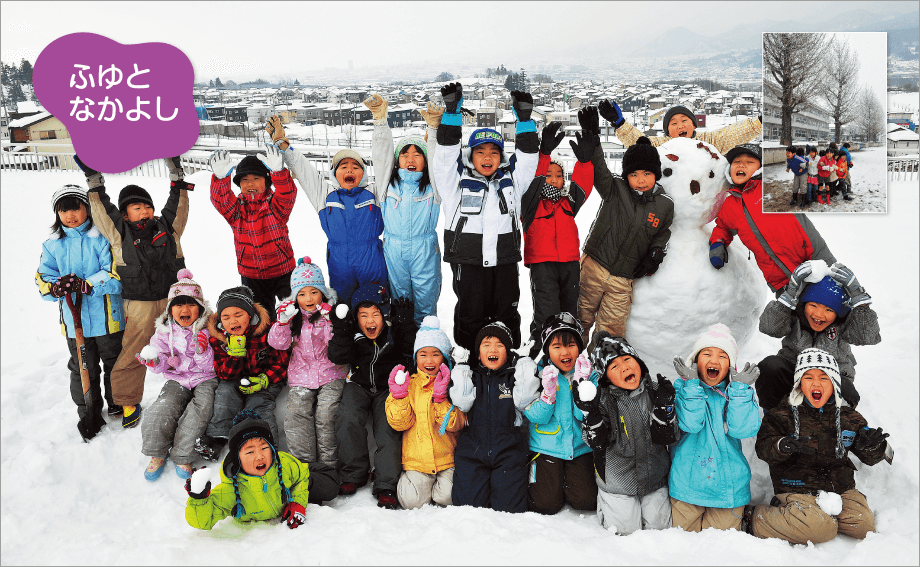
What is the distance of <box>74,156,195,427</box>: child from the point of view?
141 inches

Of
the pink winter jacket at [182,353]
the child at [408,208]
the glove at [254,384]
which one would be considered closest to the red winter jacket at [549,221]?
the child at [408,208]

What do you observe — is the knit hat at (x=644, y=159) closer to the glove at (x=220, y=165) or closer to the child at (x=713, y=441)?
the child at (x=713, y=441)

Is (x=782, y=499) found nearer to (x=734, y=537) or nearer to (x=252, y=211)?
(x=734, y=537)

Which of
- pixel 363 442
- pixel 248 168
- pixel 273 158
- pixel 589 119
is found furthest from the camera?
pixel 248 168

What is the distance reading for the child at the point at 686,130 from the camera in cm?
363

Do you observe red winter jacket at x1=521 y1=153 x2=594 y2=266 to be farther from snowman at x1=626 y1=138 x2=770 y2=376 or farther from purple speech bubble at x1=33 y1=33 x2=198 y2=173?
purple speech bubble at x1=33 y1=33 x2=198 y2=173

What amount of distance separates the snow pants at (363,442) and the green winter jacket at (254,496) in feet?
0.98

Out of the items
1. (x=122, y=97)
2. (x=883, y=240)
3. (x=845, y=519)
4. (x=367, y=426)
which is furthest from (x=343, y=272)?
(x=883, y=240)

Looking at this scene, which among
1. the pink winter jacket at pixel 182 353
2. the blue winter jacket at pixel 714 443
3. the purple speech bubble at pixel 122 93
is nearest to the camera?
the blue winter jacket at pixel 714 443

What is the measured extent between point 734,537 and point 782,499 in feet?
1.39

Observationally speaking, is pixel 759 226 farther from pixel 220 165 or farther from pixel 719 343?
pixel 220 165

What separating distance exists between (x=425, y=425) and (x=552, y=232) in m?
1.48

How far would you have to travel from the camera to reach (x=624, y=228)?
10.9ft

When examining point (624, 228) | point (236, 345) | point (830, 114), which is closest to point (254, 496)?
point (236, 345)
